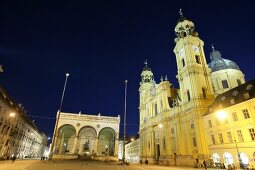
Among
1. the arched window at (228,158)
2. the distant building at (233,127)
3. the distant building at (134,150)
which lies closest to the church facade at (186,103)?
the distant building at (233,127)

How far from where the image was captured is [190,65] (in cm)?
4209

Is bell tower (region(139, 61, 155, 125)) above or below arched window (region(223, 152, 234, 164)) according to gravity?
above

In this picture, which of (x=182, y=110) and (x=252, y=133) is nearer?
(x=252, y=133)

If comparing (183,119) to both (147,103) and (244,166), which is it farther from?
(147,103)

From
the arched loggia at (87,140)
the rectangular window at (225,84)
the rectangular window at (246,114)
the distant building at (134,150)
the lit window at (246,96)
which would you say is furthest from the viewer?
the distant building at (134,150)

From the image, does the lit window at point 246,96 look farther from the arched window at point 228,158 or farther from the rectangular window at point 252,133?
the arched window at point 228,158

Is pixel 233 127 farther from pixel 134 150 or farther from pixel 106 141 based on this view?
pixel 134 150

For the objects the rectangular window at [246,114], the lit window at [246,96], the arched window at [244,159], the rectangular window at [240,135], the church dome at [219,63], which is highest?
the church dome at [219,63]

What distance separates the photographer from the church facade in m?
36.7

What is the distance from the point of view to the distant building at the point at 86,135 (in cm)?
5866

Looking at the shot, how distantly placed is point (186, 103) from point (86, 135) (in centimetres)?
3829

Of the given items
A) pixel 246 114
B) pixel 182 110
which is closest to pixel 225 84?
pixel 182 110

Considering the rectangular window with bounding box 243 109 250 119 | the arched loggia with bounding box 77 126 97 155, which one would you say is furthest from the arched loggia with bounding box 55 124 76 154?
the rectangular window with bounding box 243 109 250 119

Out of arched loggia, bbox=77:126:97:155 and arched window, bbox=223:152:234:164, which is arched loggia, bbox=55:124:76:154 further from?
arched window, bbox=223:152:234:164
